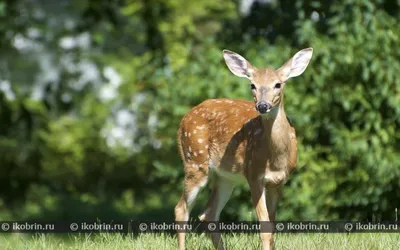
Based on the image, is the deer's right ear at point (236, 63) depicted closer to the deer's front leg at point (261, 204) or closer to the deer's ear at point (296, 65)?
the deer's ear at point (296, 65)

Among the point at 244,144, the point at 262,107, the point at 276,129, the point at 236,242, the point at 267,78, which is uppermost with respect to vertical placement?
the point at 267,78

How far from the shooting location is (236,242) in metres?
6.84

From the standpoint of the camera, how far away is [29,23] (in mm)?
13133

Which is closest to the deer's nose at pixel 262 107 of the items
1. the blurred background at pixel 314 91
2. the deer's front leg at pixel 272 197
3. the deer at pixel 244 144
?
the deer at pixel 244 144

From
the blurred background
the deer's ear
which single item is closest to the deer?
the deer's ear

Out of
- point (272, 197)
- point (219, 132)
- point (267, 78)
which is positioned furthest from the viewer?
point (219, 132)

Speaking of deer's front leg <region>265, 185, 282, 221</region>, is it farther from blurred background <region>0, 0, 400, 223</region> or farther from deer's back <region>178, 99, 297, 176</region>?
blurred background <region>0, 0, 400, 223</region>

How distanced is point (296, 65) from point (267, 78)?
0.38 meters

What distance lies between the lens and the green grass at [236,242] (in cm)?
657

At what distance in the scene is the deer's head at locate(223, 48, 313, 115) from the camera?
5965 mm

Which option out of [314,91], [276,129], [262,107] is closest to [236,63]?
[276,129]

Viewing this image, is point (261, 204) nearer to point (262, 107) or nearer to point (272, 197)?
point (272, 197)

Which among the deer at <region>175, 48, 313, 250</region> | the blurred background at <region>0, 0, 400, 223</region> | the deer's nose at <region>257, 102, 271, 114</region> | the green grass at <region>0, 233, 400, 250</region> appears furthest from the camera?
the blurred background at <region>0, 0, 400, 223</region>

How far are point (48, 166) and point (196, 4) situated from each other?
4505mm
